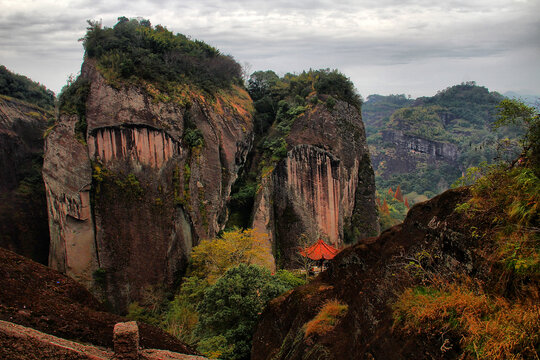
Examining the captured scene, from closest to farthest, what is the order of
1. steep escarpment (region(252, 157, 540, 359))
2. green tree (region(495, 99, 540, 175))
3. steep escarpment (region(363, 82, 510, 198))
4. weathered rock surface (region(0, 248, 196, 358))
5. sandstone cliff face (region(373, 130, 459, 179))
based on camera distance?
steep escarpment (region(252, 157, 540, 359))
green tree (region(495, 99, 540, 175))
weathered rock surface (region(0, 248, 196, 358))
steep escarpment (region(363, 82, 510, 198))
sandstone cliff face (region(373, 130, 459, 179))

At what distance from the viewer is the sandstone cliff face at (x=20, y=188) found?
818 inches

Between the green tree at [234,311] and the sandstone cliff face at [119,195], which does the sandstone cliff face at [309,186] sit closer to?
the sandstone cliff face at [119,195]

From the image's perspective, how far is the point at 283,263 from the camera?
78.9 feet

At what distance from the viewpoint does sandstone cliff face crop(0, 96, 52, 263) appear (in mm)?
20770

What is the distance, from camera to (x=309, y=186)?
24406 mm

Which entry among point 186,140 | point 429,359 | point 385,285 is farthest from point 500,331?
point 186,140

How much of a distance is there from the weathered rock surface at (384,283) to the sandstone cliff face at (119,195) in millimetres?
12595

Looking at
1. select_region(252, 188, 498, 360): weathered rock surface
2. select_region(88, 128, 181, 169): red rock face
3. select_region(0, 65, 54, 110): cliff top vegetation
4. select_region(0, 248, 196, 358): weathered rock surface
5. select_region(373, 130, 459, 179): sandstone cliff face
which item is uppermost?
select_region(0, 65, 54, 110): cliff top vegetation

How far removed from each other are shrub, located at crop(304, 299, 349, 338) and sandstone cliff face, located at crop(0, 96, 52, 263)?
797 inches

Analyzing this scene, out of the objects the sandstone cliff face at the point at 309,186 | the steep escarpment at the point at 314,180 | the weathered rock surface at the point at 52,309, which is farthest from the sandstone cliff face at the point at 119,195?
the weathered rock surface at the point at 52,309

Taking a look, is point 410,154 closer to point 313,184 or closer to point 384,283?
point 313,184

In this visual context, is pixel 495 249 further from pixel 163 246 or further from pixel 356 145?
pixel 356 145

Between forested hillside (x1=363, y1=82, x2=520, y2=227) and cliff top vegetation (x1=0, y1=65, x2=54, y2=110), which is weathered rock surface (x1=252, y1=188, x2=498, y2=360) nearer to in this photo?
cliff top vegetation (x1=0, y1=65, x2=54, y2=110)

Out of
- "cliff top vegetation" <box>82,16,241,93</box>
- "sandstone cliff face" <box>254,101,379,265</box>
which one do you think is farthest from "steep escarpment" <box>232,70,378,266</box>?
"cliff top vegetation" <box>82,16,241,93</box>
